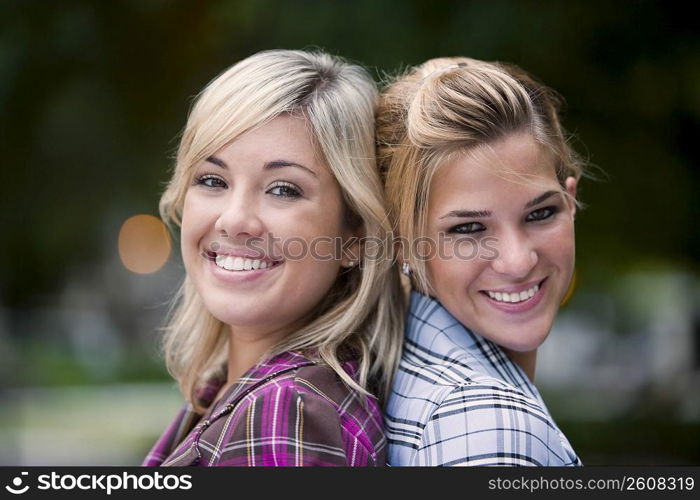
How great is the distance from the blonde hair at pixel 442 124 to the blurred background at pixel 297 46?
1693 millimetres

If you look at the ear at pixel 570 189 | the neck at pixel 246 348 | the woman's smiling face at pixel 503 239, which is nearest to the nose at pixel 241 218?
the neck at pixel 246 348

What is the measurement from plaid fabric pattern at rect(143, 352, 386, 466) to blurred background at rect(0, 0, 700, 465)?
75.7 inches

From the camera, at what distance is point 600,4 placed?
5.58 metres

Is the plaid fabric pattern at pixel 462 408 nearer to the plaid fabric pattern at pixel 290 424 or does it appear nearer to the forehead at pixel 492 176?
the plaid fabric pattern at pixel 290 424

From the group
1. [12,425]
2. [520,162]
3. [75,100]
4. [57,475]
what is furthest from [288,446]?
[12,425]

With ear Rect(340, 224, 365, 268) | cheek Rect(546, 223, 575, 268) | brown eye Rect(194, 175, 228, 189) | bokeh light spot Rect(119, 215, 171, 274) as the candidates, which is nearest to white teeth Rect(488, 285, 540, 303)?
cheek Rect(546, 223, 575, 268)

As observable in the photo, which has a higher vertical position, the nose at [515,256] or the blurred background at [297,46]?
the blurred background at [297,46]

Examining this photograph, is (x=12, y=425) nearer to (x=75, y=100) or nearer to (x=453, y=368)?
(x=75, y=100)

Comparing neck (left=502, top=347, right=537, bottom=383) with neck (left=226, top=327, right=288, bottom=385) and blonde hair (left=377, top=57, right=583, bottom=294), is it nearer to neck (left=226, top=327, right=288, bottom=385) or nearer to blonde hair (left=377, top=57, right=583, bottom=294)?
blonde hair (left=377, top=57, right=583, bottom=294)

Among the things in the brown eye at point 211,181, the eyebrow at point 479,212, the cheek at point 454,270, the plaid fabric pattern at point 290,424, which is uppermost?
the brown eye at point 211,181

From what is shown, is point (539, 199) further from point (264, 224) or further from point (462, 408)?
point (264, 224)

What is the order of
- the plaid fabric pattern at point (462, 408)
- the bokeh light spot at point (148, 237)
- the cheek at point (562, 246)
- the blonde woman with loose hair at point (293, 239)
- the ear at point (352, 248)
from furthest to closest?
the bokeh light spot at point (148, 237) → the ear at point (352, 248) → the cheek at point (562, 246) → the blonde woman with loose hair at point (293, 239) → the plaid fabric pattern at point (462, 408)

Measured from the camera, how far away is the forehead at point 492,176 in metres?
2.45

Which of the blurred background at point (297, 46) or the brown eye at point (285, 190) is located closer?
the brown eye at point (285, 190)
